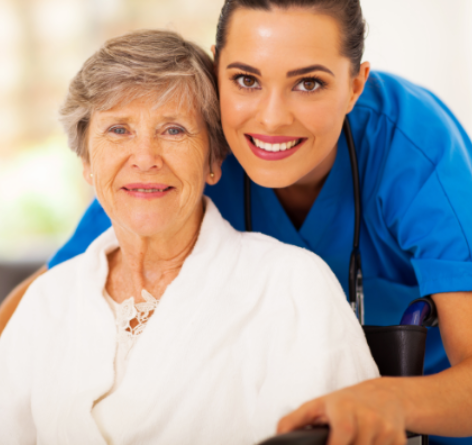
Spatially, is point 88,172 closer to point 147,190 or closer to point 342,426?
point 147,190

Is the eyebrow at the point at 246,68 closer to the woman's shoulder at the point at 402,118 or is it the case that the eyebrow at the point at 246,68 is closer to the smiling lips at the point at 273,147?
the smiling lips at the point at 273,147

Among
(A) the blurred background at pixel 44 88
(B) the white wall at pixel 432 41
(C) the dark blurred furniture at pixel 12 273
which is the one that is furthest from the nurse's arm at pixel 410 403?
(A) the blurred background at pixel 44 88

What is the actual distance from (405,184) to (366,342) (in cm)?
46

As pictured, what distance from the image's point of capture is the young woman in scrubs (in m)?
1.24

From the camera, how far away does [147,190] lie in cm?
129

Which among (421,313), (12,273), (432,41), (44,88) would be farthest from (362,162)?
(44,88)

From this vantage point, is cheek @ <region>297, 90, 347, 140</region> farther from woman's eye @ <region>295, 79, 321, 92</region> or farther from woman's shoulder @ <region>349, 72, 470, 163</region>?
woman's shoulder @ <region>349, 72, 470, 163</region>

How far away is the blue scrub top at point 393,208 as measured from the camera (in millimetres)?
1302

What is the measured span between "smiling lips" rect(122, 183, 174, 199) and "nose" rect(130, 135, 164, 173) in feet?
0.14

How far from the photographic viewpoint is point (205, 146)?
135 centimetres

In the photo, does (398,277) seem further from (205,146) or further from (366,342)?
(205,146)

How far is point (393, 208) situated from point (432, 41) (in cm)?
301

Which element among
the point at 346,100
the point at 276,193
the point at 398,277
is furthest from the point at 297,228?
the point at 346,100

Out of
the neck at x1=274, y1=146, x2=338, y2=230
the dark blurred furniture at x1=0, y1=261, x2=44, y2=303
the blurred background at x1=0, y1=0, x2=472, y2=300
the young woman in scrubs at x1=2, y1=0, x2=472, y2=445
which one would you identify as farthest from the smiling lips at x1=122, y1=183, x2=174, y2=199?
the blurred background at x1=0, y1=0, x2=472, y2=300
